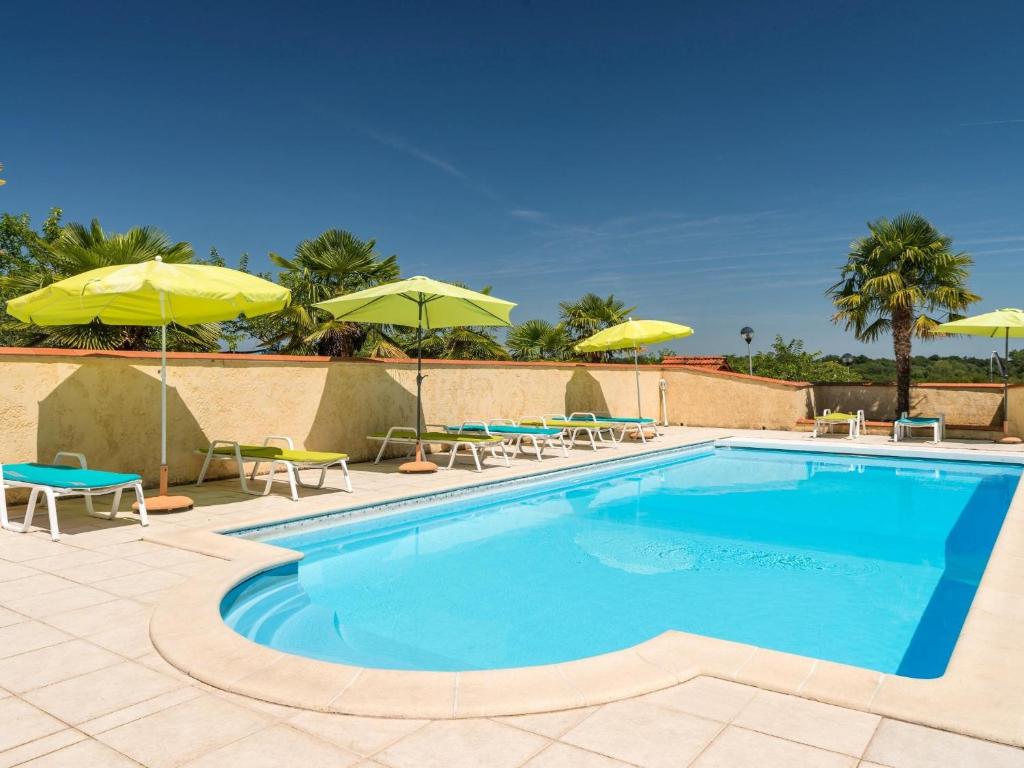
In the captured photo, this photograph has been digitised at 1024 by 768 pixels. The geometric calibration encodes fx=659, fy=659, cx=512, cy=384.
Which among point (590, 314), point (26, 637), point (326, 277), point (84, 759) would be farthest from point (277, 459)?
point (590, 314)

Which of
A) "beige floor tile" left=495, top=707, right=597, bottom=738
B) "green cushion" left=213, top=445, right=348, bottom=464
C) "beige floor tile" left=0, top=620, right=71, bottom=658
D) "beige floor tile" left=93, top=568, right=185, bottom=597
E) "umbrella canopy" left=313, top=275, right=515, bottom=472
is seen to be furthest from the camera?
"umbrella canopy" left=313, top=275, right=515, bottom=472

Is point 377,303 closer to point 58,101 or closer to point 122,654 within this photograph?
point 122,654

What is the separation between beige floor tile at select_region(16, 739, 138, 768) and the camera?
7.04 feet

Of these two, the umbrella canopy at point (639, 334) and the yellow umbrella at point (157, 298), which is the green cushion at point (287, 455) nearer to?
the yellow umbrella at point (157, 298)

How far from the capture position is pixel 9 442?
685cm

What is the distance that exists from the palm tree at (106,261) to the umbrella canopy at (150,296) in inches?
120

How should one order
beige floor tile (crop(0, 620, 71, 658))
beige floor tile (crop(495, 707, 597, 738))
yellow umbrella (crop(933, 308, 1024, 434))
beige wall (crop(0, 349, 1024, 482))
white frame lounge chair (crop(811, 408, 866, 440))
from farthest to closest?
white frame lounge chair (crop(811, 408, 866, 440)) < yellow umbrella (crop(933, 308, 1024, 434)) < beige wall (crop(0, 349, 1024, 482)) < beige floor tile (crop(0, 620, 71, 658)) < beige floor tile (crop(495, 707, 597, 738))

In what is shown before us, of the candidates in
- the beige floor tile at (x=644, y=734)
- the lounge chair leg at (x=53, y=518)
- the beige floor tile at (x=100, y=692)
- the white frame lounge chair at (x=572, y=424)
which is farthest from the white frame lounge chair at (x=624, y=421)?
the beige floor tile at (x=100, y=692)

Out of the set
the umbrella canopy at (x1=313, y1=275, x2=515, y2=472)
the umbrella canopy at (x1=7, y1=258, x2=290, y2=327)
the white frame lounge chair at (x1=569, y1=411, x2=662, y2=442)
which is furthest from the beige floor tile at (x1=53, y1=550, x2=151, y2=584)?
the white frame lounge chair at (x1=569, y1=411, x2=662, y2=442)

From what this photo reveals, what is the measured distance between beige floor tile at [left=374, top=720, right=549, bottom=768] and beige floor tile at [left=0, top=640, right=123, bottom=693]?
62.9 inches

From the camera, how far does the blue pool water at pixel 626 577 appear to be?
13.6ft

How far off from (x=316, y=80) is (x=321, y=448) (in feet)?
55.1

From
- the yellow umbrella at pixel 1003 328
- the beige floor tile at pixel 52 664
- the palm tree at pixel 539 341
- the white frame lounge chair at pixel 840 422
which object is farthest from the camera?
the palm tree at pixel 539 341

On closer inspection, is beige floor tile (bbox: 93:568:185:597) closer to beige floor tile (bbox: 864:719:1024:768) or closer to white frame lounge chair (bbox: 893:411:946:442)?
beige floor tile (bbox: 864:719:1024:768)
